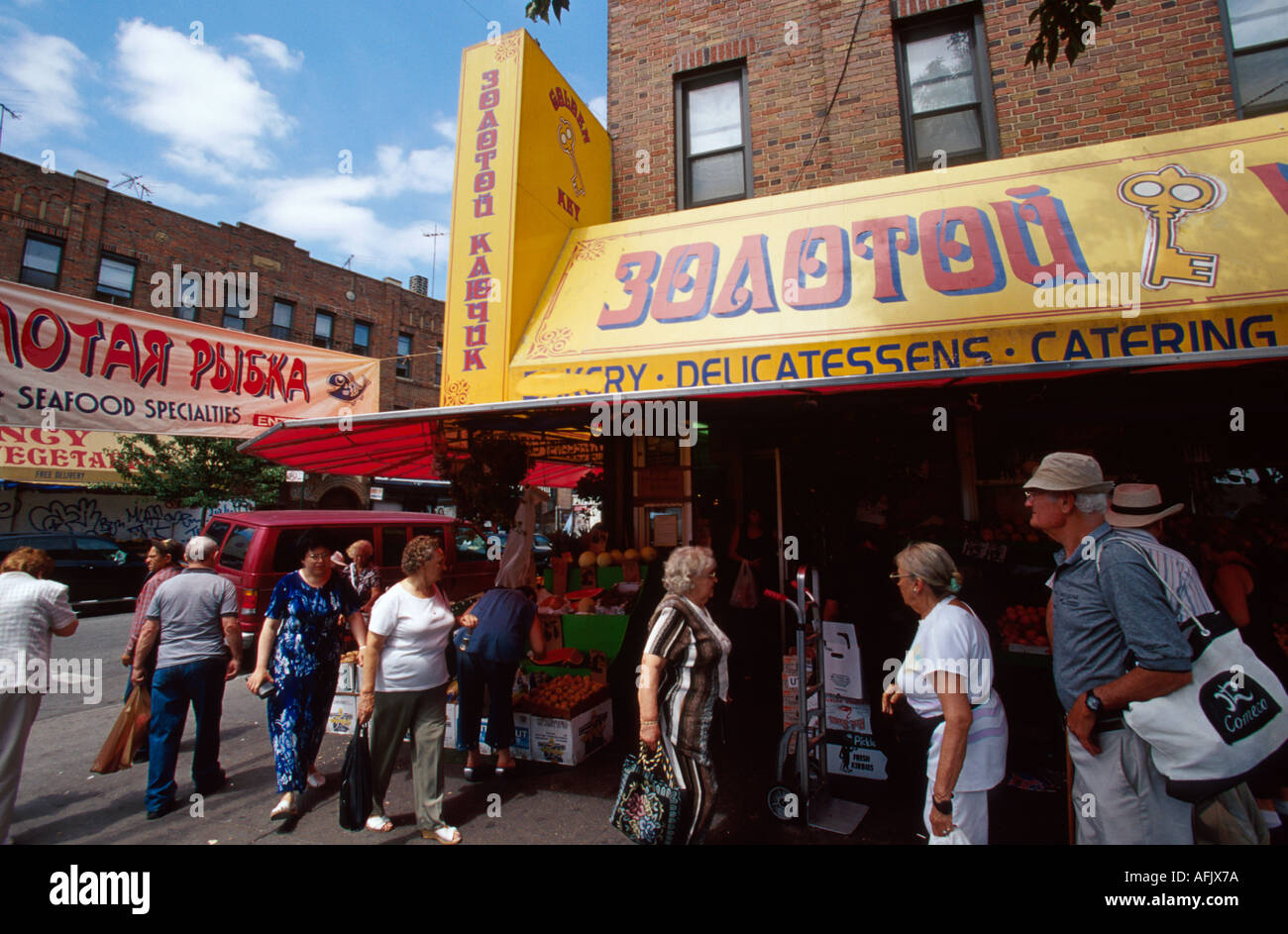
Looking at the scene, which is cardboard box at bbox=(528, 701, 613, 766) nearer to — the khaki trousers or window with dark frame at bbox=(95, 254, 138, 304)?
the khaki trousers

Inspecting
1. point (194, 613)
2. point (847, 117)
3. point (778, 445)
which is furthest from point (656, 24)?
point (194, 613)

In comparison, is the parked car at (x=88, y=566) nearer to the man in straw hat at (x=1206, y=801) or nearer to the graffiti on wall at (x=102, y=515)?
the graffiti on wall at (x=102, y=515)

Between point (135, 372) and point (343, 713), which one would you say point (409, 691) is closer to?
point (343, 713)

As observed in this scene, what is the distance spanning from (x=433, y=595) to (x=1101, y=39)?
27.6 ft

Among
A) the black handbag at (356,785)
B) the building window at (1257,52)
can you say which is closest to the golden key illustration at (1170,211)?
the building window at (1257,52)

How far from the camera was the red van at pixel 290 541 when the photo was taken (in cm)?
771

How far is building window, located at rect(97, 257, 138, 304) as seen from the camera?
55.0 ft

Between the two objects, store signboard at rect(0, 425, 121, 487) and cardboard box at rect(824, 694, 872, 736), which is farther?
store signboard at rect(0, 425, 121, 487)

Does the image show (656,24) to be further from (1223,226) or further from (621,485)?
(1223,226)

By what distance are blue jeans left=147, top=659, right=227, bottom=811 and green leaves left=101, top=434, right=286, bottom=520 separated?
38.2 feet

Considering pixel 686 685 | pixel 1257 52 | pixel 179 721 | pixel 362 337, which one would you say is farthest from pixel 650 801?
pixel 362 337

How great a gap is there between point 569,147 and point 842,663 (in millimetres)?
6293

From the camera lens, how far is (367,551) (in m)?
6.64

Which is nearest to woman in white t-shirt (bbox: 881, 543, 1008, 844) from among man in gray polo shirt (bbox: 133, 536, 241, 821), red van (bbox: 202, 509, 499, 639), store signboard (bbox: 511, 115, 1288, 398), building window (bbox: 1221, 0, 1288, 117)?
store signboard (bbox: 511, 115, 1288, 398)
